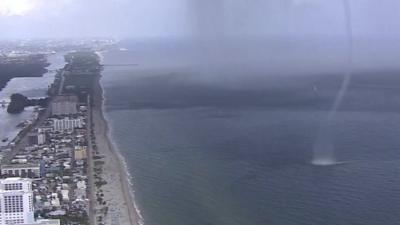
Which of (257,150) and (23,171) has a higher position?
(257,150)

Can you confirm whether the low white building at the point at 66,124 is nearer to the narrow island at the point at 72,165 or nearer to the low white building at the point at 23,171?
the narrow island at the point at 72,165

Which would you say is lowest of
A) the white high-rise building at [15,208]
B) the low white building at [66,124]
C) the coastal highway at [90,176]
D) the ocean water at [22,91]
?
the ocean water at [22,91]

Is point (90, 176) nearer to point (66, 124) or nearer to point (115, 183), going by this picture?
point (115, 183)

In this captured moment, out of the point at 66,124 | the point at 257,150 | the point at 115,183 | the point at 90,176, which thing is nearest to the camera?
the point at 115,183

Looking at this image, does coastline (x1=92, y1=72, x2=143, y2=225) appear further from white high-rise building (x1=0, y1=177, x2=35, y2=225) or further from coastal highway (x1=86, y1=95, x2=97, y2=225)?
white high-rise building (x1=0, y1=177, x2=35, y2=225)

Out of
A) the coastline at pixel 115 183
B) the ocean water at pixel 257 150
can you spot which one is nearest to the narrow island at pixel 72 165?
the coastline at pixel 115 183

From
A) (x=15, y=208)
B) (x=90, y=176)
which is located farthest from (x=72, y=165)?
(x=15, y=208)
